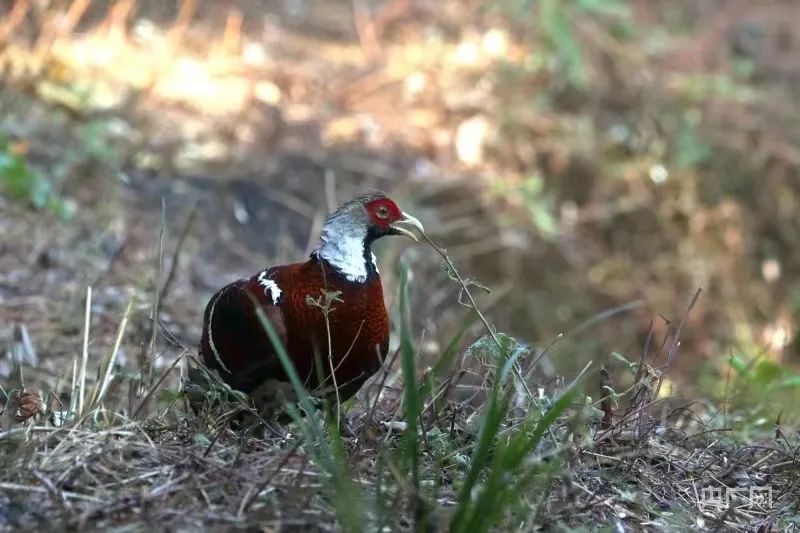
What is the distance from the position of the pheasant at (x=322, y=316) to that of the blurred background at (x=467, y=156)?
2.11m

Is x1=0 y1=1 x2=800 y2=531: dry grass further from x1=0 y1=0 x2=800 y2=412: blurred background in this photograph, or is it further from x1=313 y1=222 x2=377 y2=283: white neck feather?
x1=313 y1=222 x2=377 y2=283: white neck feather

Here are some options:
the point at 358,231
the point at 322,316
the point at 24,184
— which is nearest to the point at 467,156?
the point at 24,184

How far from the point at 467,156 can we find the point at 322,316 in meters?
4.63

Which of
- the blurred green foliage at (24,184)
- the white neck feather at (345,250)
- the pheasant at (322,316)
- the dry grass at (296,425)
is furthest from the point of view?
the blurred green foliage at (24,184)

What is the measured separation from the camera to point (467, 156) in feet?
23.5

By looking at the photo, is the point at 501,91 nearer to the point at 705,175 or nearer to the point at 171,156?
the point at 705,175

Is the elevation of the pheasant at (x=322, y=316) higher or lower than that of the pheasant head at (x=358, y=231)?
lower

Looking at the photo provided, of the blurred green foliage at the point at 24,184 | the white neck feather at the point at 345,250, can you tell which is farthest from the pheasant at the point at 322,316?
the blurred green foliage at the point at 24,184

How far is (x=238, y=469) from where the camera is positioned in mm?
2252

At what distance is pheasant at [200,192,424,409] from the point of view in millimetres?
2682

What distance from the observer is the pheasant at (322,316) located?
2.68 m

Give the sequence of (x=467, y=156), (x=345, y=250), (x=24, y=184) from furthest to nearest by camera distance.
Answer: (x=467, y=156), (x=24, y=184), (x=345, y=250)

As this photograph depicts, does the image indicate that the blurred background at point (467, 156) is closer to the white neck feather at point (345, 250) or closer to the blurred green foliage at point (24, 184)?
the blurred green foliage at point (24, 184)

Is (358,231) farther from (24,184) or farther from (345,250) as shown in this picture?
(24,184)
